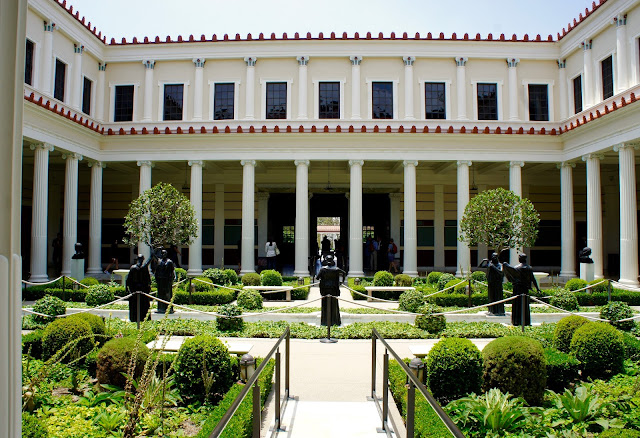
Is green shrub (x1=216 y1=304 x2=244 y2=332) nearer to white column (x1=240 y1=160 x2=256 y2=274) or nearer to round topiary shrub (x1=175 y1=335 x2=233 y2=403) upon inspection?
round topiary shrub (x1=175 y1=335 x2=233 y2=403)

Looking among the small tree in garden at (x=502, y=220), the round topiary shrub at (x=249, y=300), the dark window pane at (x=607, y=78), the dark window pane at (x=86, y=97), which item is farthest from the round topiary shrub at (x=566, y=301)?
the dark window pane at (x=86, y=97)

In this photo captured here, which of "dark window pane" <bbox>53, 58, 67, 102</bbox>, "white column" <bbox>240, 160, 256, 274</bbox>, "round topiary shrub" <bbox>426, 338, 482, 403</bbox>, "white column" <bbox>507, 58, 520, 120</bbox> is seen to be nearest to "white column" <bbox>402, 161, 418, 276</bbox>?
"white column" <bbox>507, 58, 520, 120</bbox>

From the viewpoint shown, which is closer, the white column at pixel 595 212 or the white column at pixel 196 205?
the white column at pixel 595 212

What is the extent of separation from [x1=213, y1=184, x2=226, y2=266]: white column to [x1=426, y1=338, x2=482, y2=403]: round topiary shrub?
2157cm

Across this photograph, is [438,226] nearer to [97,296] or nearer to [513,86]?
[513,86]

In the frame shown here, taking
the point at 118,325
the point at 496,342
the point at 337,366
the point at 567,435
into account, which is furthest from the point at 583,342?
the point at 118,325

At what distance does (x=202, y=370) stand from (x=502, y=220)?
12448mm

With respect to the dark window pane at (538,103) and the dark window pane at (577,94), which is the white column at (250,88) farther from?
the dark window pane at (577,94)

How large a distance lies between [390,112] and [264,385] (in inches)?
764

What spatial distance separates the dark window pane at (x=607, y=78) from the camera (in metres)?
19.7

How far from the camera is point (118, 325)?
10.0 m

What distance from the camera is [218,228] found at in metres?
26.5

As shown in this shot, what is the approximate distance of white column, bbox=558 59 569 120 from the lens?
22438 millimetres

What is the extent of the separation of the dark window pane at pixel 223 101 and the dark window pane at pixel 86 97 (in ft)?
20.6
